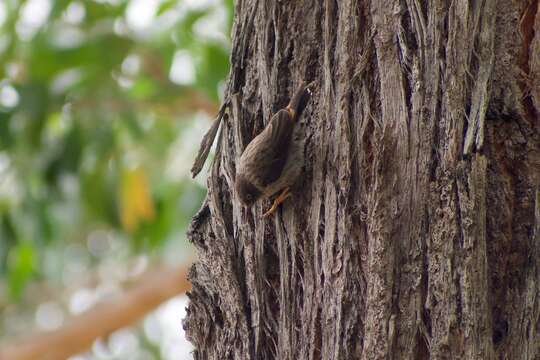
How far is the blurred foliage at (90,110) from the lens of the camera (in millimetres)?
5445

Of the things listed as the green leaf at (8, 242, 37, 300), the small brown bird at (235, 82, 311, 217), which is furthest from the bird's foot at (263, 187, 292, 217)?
the green leaf at (8, 242, 37, 300)

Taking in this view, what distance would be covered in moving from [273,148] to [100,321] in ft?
17.1

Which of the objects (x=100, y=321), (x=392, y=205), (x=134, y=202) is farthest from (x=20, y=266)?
(x=392, y=205)

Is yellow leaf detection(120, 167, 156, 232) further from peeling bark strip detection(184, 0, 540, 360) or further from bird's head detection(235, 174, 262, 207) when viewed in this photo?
bird's head detection(235, 174, 262, 207)

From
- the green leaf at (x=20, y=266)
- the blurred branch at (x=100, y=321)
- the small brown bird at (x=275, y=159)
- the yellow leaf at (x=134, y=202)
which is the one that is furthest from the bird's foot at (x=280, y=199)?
the blurred branch at (x=100, y=321)

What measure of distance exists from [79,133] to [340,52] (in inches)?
155

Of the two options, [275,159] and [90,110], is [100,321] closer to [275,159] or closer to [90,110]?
[90,110]

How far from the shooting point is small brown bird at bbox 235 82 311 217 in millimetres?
2180

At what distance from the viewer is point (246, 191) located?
7.27ft

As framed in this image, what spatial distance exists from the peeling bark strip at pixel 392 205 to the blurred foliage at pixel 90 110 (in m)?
2.96

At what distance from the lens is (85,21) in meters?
5.75

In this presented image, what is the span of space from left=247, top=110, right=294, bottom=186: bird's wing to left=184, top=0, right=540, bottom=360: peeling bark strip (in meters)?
0.07

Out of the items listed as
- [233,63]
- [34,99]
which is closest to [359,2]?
[233,63]

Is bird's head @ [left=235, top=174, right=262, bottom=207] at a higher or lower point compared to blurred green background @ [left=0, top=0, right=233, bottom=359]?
lower
